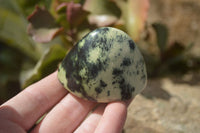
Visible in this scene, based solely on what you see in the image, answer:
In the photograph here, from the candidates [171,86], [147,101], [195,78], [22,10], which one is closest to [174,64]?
[195,78]

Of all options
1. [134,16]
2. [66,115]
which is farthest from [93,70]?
[134,16]

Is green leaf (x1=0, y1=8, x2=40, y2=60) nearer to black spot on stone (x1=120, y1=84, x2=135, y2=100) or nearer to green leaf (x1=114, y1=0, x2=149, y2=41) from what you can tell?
green leaf (x1=114, y1=0, x2=149, y2=41)

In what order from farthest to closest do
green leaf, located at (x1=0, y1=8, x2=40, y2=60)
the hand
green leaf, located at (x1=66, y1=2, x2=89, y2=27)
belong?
1. green leaf, located at (x1=0, y1=8, x2=40, y2=60)
2. green leaf, located at (x1=66, y1=2, x2=89, y2=27)
3. the hand

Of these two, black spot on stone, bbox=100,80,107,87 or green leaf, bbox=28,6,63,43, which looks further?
green leaf, bbox=28,6,63,43

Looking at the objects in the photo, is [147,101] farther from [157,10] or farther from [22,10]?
[157,10]

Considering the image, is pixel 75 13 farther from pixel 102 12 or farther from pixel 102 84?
pixel 102 84

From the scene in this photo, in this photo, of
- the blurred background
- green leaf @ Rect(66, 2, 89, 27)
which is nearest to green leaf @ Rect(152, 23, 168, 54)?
the blurred background
